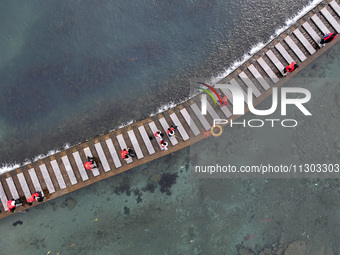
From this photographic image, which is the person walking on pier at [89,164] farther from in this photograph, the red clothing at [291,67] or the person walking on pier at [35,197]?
the red clothing at [291,67]

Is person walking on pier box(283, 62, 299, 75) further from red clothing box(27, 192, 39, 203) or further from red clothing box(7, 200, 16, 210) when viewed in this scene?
red clothing box(7, 200, 16, 210)

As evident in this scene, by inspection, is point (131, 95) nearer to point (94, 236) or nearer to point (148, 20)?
point (148, 20)

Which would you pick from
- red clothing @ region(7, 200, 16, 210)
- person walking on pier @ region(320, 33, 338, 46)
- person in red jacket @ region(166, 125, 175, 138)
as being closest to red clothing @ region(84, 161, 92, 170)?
red clothing @ region(7, 200, 16, 210)

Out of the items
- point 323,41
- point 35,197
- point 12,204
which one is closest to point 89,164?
point 35,197

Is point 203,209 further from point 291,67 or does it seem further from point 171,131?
point 291,67

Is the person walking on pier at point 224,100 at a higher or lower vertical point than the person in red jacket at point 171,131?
higher

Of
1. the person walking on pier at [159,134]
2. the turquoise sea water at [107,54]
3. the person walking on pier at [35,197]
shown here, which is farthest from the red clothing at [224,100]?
the person walking on pier at [35,197]
